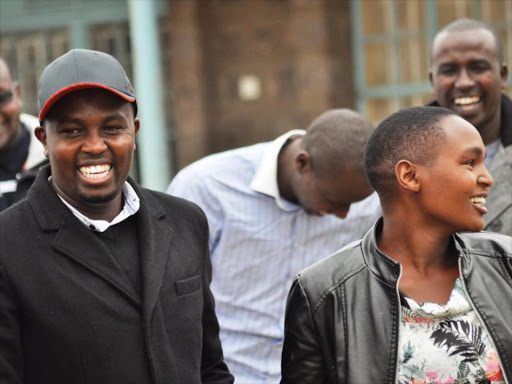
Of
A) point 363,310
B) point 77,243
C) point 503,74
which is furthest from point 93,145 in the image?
point 503,74

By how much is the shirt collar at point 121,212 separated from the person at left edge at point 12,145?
134 centimetres

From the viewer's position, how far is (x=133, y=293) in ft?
8.11

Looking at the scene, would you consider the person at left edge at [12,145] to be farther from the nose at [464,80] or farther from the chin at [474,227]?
the chin at [474,227]

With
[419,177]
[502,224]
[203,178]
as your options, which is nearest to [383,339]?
[419,177]

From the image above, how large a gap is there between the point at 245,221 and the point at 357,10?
5.78 m

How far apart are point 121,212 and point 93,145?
0.83 ft

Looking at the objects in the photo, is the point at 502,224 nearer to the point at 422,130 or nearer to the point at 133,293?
the point at 422,130

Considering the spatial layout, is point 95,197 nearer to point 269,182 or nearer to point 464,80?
point 269,182

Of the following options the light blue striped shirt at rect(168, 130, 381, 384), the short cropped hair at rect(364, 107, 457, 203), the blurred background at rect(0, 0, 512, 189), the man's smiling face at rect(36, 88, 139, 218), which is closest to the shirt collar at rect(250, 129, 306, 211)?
the light blue striped shirt at rect(168, 130, 381, 384)

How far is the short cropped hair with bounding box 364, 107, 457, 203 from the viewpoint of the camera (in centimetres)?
269

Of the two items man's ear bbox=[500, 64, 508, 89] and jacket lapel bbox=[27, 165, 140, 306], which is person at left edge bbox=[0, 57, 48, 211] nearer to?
jacket lapel bbox=[27, 165, 140, 306]

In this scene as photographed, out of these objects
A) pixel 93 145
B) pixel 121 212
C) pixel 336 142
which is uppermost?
pixel 93 145

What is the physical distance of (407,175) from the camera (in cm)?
270

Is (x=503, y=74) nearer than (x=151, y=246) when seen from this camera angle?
No
